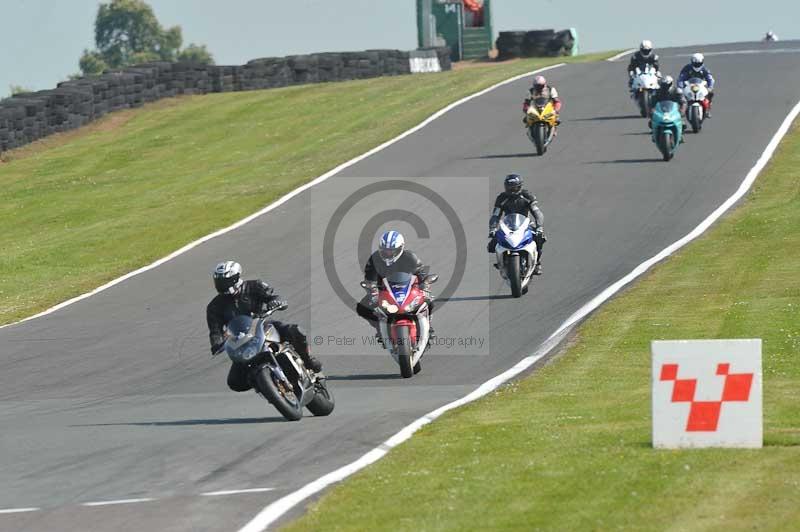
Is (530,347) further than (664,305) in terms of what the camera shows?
No

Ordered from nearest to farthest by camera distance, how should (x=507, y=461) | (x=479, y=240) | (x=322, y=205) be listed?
(x=507, y=461), (x=479, y=240), (x=322, y=205)

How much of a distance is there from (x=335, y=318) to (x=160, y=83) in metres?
29.1

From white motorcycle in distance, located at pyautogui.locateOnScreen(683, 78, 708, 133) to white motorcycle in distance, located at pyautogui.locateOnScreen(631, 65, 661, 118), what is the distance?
6.02ft

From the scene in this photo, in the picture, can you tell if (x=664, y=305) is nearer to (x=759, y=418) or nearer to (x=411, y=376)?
(x=411, y=376)

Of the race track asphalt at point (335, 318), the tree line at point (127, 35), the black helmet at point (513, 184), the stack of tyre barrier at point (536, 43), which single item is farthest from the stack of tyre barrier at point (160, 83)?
the tree line at point (127, 35)

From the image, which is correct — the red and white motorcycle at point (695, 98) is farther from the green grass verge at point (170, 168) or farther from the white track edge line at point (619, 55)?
the white track edge line at point (619, 55)

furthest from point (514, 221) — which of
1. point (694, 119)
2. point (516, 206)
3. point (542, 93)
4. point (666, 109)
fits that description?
point (694, 119)

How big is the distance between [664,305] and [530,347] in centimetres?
271

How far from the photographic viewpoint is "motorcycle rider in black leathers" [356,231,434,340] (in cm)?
1678

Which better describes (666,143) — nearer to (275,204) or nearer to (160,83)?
(275,204)

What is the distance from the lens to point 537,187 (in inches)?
1196

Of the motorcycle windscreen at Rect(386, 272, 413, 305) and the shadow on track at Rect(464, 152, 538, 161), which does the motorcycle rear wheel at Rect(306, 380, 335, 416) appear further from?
the shadow on track at Rect(464, 152, 538, 161)

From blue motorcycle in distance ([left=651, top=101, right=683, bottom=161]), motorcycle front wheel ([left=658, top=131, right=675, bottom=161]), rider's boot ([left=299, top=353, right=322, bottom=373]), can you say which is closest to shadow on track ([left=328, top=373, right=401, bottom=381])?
rider's boot ([left=299, top=353, right=322, bottom=373])

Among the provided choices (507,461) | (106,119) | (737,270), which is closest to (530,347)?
(737,270)
